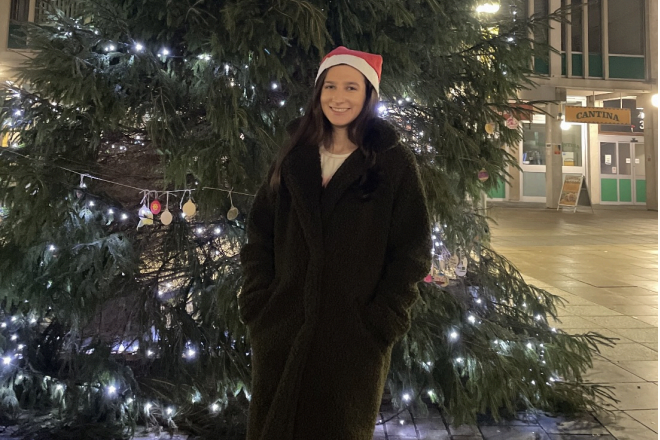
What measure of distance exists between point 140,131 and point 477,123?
199 cm

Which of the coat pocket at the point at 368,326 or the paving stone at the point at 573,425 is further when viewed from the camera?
the paving stone at the point at 573,425

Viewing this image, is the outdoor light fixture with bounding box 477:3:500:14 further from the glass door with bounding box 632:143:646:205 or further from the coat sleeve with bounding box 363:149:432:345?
the glass door with bounding box 632:143:646:205

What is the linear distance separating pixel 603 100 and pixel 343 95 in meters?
20.9

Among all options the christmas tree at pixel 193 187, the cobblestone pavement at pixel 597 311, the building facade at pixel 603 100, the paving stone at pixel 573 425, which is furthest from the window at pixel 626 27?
the paving stone at pixel 573 425

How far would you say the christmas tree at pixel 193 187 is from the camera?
238cm

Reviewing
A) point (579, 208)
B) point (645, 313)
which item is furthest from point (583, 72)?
point (645, 313)

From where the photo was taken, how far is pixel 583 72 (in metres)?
17.6

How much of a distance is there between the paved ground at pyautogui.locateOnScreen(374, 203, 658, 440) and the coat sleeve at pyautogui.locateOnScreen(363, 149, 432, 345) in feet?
4.86

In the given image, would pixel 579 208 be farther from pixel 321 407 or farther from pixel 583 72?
pixel 321 407

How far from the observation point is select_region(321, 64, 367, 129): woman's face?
5.63ft

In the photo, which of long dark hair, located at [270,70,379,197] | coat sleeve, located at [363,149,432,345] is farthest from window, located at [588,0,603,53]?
coat sleeve, located at [363,149,432,345]

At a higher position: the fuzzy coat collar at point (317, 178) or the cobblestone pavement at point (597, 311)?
the fuzzy coat collar at point (317, 178)

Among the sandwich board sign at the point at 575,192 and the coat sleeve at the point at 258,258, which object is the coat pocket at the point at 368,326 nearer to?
the coat sleeve at the point at 258,258

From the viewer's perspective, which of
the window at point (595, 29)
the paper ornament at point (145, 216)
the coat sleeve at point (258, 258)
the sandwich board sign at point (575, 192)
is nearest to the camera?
the coat sleeve at point (258, 258)
